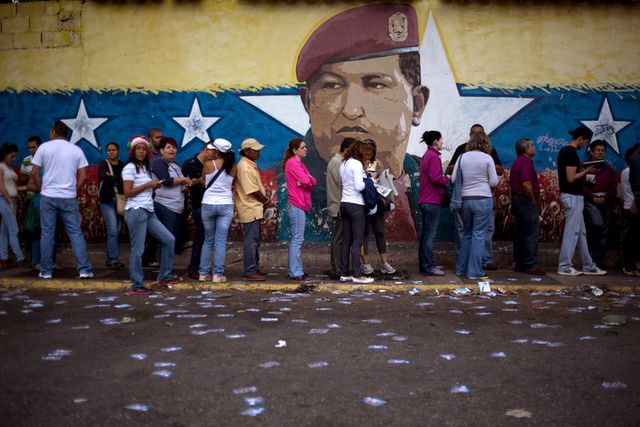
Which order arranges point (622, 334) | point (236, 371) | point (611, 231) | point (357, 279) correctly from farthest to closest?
point (611, 231), point (357, 279), point (622, 334), point (236, 371)

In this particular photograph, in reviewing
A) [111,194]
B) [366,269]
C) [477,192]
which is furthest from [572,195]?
[111,194]

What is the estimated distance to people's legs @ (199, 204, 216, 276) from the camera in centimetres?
912

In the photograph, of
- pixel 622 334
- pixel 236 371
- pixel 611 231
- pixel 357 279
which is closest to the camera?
pixel 236 371

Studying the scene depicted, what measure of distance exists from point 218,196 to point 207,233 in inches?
20.2

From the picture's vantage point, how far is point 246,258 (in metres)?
9.49

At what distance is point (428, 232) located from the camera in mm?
9781

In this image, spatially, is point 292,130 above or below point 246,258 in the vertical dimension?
above

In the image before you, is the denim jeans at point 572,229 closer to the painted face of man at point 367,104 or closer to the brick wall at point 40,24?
the painted face of man at point 367,104

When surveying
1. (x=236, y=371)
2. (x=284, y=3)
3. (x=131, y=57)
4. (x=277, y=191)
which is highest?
(x=284, y=3)

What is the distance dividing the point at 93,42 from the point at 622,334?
29.8 feet

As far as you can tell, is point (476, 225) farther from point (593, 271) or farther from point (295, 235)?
point (295, 235)

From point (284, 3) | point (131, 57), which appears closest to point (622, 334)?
point (284, 3)

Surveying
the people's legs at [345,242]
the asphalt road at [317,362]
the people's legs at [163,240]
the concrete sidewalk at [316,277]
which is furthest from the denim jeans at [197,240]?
the people's legs at [345,242]

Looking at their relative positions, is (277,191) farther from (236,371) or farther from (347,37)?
(236,371)
